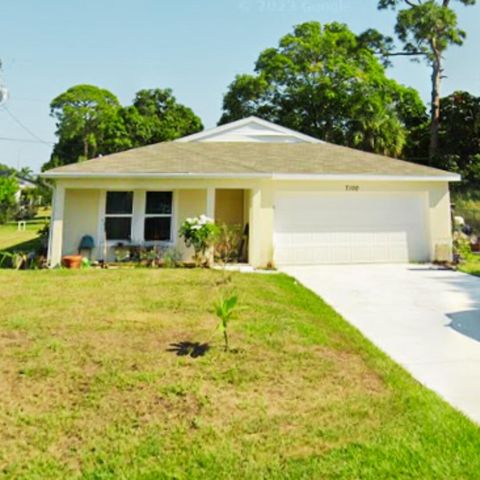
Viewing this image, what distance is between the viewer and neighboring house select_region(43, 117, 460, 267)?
11164 millimetres

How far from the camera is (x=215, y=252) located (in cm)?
1180

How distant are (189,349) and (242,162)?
9279 mm

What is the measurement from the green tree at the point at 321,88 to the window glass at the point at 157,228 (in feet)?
67.1

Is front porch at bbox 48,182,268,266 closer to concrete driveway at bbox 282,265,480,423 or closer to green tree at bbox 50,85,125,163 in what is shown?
concrete driveway at bbox 282,265,480,423

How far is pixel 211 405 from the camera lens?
355cm

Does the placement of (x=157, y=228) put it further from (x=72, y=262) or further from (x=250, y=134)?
(x=250, y=134)

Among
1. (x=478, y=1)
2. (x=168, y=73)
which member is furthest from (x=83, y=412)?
(x=478, y=1)

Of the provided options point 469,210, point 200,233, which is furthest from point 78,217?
point 469,210

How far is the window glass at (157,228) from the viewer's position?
1194 cm

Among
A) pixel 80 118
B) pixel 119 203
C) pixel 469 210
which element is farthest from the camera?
pixel 80 118

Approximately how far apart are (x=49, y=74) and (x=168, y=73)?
25.3 feet

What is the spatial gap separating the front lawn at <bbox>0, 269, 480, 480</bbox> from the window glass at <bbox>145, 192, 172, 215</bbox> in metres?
6.22

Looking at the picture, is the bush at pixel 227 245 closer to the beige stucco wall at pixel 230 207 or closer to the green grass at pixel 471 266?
the beige stucco wall at pixel 230 207

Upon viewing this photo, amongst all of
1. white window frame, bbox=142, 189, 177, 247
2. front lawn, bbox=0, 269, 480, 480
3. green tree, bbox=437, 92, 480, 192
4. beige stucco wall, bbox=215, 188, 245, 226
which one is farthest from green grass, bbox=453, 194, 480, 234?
front lawn, bbox=0, 269, 480, 480
